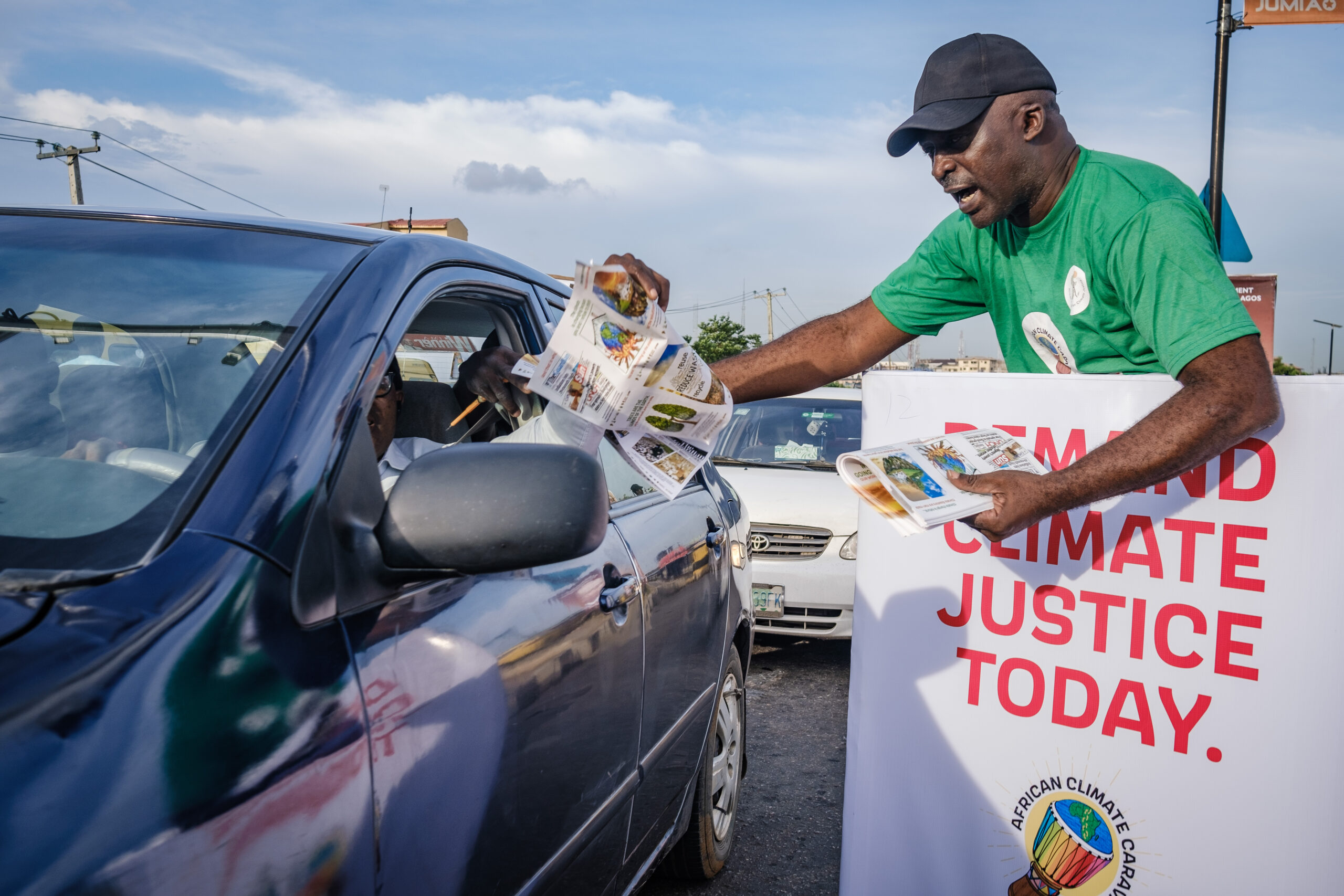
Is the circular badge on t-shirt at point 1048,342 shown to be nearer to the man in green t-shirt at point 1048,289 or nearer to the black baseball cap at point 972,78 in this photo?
the man in green t-shirt at point 1048,289

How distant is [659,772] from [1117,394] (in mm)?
1369

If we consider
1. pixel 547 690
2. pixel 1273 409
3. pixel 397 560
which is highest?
pixel 1273 409

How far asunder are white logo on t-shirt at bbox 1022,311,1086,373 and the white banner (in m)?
0.26

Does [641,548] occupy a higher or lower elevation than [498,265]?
lower

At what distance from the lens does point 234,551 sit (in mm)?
1121

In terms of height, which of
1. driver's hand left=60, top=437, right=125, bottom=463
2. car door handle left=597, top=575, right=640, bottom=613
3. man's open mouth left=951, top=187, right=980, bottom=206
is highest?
man's open mouth left=951, top=187, right=980, bottom=206

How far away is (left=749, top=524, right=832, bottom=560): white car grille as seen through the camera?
5.92 m

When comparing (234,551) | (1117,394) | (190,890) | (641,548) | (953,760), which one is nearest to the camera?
(190,890)

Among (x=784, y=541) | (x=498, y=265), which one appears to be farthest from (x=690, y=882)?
(x=784, y=541)

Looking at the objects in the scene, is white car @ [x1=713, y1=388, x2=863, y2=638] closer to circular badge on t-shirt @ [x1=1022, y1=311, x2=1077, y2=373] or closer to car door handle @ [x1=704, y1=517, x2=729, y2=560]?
car door handle @ [x1=704, y1=517, x2=729, y2=560]

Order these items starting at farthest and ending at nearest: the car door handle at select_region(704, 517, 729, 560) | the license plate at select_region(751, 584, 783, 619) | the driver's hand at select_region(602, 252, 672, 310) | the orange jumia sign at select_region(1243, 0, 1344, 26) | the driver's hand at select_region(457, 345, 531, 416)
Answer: the orange jumia sign at select_region(1243, 0, 1344, 26)
the license plate at select_region(751, 584, 783, 619)
the car door handle at select_region(704, 517, 729, 560)
the driver's hand at select_region(457, 345, 531, 416)
the driver's hand at select_region(602, 252, 672, 310)

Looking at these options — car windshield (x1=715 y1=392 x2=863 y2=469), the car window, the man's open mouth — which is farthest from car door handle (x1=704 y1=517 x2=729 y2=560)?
car windshield (x1=715 y1=392 x2=863 y2=469)

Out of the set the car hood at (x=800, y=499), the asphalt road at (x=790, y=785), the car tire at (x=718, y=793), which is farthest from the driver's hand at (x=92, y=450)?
the car hood at (x=800, y=499)

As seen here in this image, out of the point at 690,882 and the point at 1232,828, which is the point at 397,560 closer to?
the point at 1232,828
